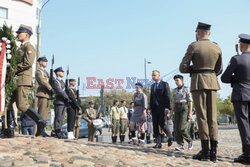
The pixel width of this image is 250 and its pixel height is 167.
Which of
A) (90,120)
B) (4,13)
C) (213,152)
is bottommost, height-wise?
(213,152)

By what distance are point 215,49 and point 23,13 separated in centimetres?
4055

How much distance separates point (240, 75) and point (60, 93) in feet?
15.3

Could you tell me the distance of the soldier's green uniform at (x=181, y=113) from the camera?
740 centimetres

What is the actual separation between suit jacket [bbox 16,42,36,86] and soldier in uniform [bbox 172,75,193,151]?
370cm

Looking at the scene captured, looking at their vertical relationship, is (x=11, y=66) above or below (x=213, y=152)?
above

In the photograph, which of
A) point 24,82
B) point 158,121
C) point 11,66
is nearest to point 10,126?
point 24,82

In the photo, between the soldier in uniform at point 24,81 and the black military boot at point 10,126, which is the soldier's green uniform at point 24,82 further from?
the black military boot at point 10,126

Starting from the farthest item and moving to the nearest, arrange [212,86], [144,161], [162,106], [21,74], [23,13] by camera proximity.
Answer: [23,13]
[162,106]
[21,74]
[212,86]
[144,161]

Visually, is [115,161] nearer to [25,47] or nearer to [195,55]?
[195,55]

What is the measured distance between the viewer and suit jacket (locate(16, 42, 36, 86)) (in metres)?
6.13

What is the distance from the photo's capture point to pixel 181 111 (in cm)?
771

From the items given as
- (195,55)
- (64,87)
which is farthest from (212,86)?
(64,87)

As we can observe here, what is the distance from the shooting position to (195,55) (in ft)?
18.2

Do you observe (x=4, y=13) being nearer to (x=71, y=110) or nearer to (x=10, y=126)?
(x=71, y=110)
